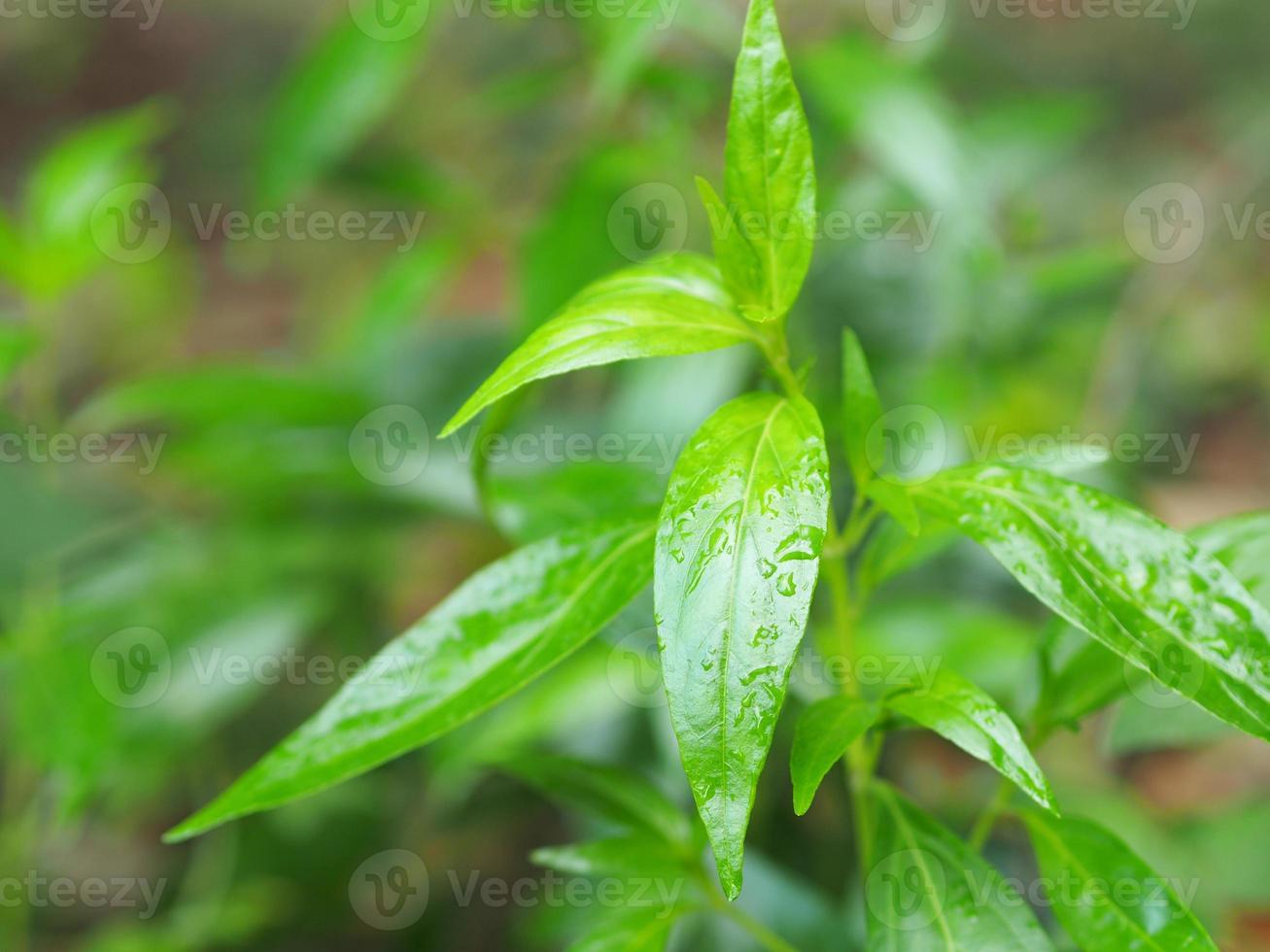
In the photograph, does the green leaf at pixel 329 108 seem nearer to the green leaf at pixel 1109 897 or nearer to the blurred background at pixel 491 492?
the blurred background at pixel 491 492

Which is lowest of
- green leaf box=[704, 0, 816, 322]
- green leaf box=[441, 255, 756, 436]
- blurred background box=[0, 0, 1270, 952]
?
blurred background box=[0, 0, 1270, 952]

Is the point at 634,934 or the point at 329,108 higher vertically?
the point at 329,108

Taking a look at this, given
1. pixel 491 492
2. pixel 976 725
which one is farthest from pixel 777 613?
pixel 491 492

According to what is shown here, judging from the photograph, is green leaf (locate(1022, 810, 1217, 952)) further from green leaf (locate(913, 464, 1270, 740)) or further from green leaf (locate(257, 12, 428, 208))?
green leaf (locate(257, 12, 428, 208))

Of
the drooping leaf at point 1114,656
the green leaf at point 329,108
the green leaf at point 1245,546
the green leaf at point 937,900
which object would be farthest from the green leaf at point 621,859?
the green leaf at point 329,108

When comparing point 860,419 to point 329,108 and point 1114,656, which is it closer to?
point 1114,656

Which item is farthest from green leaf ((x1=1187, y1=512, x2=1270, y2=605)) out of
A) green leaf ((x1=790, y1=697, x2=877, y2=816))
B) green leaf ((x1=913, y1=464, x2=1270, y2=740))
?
green leaf ((x1=790, y1=697, x2=877, y2=816))
